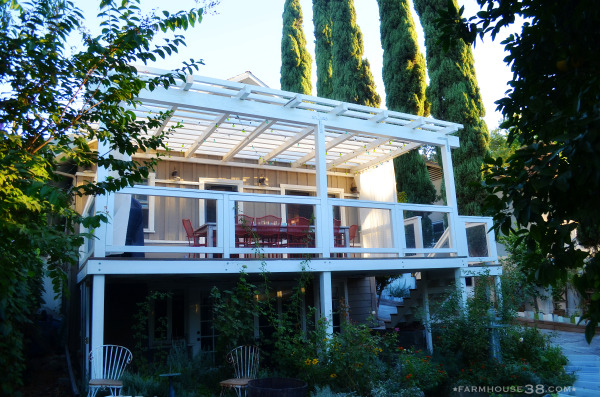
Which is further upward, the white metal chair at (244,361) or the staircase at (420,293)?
the staircase at (420,293)

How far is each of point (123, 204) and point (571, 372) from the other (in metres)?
8.97

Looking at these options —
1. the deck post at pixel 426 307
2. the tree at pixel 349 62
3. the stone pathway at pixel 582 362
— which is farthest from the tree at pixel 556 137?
the tree at pixel 349 62

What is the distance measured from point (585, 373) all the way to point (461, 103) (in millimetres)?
9540

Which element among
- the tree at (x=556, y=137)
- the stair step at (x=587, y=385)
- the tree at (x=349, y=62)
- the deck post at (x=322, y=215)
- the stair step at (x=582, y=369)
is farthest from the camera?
the tree at (x=349, y=62)

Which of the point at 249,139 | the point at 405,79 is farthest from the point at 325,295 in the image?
the point at 405,79

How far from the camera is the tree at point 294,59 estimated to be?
2397 centimetres

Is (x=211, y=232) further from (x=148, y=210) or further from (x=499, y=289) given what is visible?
(x=499, y=289)

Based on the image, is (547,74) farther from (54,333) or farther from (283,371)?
(54,333)

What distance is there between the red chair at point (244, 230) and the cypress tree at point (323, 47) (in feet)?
50.6

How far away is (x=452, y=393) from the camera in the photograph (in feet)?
28.4

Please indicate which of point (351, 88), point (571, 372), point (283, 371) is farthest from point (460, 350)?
point (351, 88)

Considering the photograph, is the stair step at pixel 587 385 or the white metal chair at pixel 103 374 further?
the stair step at pixel 587 385

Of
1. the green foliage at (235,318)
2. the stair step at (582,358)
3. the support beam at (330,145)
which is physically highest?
the support beam at (330,145)

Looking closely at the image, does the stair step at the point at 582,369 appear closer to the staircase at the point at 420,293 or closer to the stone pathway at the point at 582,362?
the stone pathway at the point at 582,362
